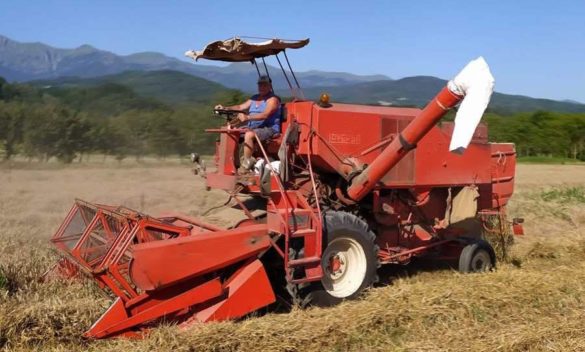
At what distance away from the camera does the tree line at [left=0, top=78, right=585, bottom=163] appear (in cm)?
1206

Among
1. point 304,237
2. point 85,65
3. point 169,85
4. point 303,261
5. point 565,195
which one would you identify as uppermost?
point 85,65

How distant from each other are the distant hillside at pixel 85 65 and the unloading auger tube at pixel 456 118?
4846cm

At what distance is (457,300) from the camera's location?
5570 millimetres

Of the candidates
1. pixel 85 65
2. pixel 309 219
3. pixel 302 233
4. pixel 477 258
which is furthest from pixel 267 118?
pixel 85 65

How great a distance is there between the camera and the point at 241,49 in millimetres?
6074

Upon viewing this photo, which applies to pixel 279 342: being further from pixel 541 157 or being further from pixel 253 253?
pixel 541 157

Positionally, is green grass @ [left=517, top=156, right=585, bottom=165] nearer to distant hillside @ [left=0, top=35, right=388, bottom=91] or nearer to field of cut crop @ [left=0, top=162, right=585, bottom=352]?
field of cut crop @ [left=0, top=162, right=585, bottom=352]

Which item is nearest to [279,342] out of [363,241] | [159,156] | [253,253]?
[253,253]

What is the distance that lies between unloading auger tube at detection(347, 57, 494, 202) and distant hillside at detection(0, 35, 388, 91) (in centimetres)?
4846

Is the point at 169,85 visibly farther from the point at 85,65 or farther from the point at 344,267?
the point at 85,65

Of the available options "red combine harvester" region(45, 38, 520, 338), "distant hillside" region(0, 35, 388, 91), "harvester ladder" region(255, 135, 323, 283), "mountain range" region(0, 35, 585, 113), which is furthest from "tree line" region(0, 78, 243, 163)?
"distant hillside" region(0, 35, 388, 91)

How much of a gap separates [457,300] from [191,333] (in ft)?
7.89

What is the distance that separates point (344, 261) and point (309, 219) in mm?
690

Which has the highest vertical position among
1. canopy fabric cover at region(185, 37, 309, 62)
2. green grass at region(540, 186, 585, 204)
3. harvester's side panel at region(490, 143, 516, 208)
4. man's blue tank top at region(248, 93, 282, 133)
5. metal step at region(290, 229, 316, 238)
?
canopy fabric cover at region(185, 37, 309, 62)
